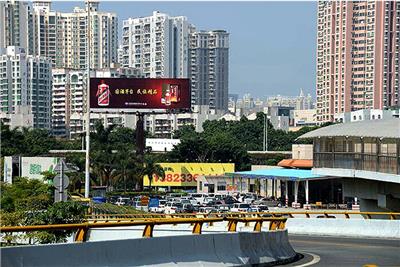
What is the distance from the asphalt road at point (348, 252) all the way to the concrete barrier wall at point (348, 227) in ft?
6.39

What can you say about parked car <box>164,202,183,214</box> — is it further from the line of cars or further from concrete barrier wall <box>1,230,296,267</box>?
concrete barrier wall <box>1,230,296,267</box>

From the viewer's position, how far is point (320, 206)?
87.6 metres

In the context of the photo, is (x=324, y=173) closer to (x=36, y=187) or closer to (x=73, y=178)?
(x=36, y=187)

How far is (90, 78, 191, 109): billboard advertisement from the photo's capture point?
109750 mm

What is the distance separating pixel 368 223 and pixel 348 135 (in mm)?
15570

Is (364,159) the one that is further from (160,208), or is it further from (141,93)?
(141,93)

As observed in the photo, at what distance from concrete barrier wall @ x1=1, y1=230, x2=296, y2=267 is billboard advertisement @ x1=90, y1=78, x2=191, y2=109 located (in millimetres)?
90532

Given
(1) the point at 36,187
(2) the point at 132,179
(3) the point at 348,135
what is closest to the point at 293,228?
(3) the point at 348,135

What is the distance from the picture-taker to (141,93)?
11100cm

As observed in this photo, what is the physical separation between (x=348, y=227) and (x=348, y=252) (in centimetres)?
1036

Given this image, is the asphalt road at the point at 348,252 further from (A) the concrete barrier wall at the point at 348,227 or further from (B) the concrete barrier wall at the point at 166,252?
(A) the concrete barrier wall at the point at 348,227

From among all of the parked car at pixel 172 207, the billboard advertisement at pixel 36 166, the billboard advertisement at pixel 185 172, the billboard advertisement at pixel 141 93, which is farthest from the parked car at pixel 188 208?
the billboard advertisement at pixel 185 172

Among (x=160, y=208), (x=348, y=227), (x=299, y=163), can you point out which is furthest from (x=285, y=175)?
(x=348, y=227)

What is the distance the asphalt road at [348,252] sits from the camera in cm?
1930
